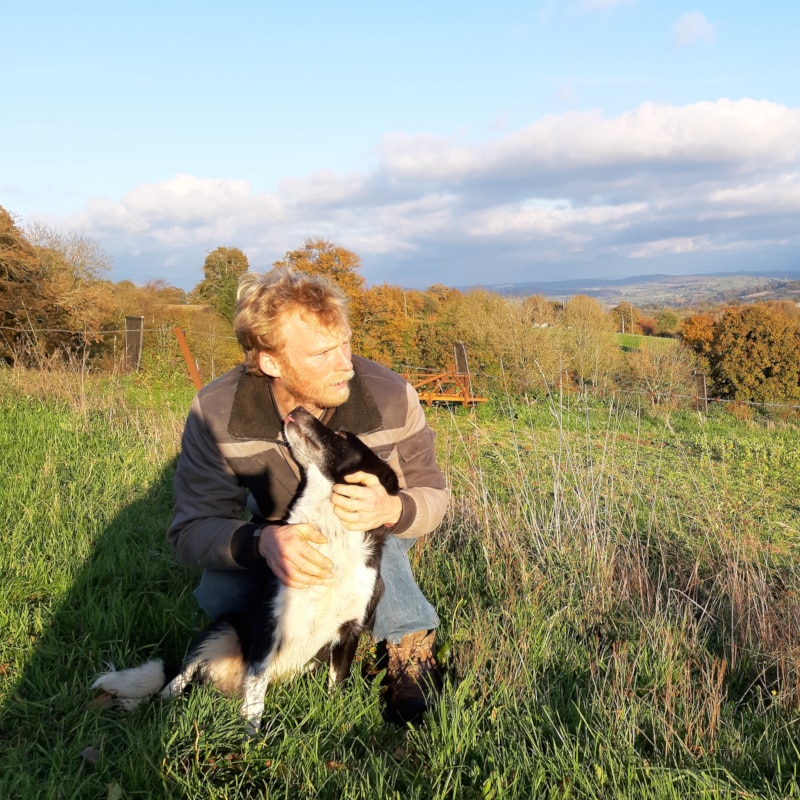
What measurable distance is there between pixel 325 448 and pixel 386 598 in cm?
70

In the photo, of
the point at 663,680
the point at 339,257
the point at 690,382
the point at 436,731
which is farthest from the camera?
the point at 690,382

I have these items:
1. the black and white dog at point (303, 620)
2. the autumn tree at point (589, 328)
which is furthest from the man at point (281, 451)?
the autumn tree at point (589, 328)

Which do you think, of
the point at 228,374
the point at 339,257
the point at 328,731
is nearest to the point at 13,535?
the point at 228,374

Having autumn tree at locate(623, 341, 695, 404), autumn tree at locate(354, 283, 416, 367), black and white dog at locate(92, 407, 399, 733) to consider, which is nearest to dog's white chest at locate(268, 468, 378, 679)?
black and white dog at locate(92, 407, 399, 733)

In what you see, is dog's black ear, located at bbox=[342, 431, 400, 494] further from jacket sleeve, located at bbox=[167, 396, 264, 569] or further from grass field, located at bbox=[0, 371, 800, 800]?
grass field, located at bbox=[0, 371, 800, 800]

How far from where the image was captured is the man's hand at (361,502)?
2145 mm

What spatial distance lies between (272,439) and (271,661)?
0.80 m

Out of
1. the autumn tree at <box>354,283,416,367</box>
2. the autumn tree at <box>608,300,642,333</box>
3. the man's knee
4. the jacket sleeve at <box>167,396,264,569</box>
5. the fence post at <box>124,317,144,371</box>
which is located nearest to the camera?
the jacket sleeve at <box>167,396,264,569</box>

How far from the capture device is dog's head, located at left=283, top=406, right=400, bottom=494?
2.21m

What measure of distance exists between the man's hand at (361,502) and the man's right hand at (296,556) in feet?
0.40

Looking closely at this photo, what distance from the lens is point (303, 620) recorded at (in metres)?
2.11

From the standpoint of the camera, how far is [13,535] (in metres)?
3.33

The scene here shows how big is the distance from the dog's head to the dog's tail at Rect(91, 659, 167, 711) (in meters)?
0.90

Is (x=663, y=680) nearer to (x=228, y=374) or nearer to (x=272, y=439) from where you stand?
(x=272, y=439)
